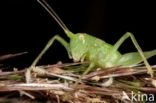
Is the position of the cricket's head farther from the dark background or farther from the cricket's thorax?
the dark background

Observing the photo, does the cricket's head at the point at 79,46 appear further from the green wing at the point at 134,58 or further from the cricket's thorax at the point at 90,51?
the green wing at the point at 134,58

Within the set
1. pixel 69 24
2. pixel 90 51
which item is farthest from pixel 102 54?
pixel 69 24

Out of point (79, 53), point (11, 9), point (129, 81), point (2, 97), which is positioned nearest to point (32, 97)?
point (2, 97)

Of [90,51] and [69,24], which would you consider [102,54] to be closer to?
[90,51]

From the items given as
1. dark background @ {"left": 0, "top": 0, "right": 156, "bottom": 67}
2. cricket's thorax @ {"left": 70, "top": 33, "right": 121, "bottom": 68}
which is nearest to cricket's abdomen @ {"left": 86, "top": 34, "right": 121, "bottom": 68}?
cricket's thorax @ {"left": 70, "top": 33, "right": 121, "bottom": 68}

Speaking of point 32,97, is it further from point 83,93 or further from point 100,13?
point 100,13
